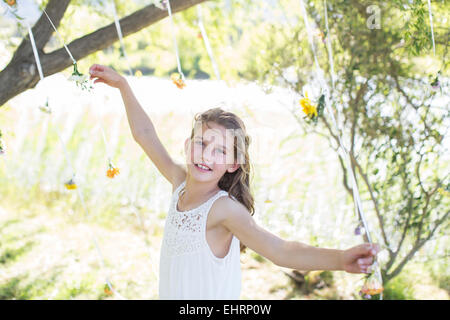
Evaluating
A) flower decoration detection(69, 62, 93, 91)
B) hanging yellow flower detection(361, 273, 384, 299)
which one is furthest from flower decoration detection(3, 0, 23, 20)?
hanging yellow flower detection(361, 273, 384, 299)

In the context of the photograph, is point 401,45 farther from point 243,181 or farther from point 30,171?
point 30,171

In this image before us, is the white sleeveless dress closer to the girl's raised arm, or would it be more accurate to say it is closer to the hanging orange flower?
the girl's raised arm

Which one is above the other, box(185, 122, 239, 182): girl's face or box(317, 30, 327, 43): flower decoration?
box(317, 30, 327, 43): flower decoration

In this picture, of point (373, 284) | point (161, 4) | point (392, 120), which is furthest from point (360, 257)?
point (392, 120)

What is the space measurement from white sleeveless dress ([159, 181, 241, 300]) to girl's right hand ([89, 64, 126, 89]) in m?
0.52

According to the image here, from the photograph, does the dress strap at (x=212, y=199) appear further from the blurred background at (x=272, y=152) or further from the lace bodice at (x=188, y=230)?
the blurred background at (x=272, y=152)

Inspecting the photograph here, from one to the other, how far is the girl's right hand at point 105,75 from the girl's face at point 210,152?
36cm

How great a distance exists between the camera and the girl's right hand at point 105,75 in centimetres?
156

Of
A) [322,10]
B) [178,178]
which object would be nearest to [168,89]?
[322,10]

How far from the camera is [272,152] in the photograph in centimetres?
405

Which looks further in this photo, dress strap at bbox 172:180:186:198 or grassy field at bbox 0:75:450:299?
grassy field at bbox 0:75:450:299

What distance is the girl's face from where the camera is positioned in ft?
4.81

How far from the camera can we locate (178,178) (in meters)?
1.70
